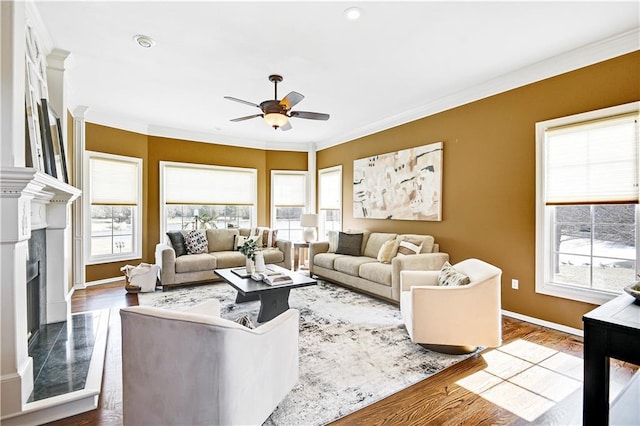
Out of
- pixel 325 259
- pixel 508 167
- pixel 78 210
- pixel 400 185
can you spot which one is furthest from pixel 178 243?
pixel 508 167

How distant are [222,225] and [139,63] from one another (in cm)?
378

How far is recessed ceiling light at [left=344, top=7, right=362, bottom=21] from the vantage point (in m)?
2.47

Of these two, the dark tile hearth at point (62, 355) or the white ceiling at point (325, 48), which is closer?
the dark tile hearth at point (62, 355)

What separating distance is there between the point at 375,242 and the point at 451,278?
243 cm

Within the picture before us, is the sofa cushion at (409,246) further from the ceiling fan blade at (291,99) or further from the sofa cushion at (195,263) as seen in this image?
the sofa cushion at (195,263)

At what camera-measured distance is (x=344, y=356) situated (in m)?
2.71

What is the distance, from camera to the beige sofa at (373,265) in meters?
3.95

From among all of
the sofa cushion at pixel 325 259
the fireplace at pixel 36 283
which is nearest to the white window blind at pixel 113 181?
the fireplace at pixel 36 283

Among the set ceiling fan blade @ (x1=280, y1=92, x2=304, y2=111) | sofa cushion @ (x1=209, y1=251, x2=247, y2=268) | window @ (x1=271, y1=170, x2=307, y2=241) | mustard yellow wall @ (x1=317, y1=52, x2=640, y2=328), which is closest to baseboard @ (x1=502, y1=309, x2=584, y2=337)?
mustard yellow wall @ (x1=317, y1=52, x2=640, y2=328)

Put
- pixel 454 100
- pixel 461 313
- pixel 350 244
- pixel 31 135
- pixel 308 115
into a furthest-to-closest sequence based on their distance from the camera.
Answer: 1. pixel 350 244
2. pixel 454 100
3. pixel 308 115
4. pixel 461 313
5. pixel 31 135

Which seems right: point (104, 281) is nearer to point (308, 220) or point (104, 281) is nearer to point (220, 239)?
point (220, 239)

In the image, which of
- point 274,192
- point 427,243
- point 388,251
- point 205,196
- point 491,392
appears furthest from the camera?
point 274,192

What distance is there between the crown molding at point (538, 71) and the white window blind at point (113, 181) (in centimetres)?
472

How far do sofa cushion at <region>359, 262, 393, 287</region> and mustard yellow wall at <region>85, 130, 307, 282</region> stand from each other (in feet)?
10.9
